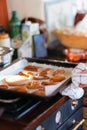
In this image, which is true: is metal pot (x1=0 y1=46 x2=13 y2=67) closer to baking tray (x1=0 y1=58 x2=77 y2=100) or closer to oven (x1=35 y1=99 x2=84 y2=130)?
baking tray (x1=0 y1=58 x2=77 y2=100)

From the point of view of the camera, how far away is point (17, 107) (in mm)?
1121

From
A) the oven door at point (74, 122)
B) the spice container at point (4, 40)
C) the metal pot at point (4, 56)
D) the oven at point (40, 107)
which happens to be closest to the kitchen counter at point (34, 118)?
the oven at point (40, 107)

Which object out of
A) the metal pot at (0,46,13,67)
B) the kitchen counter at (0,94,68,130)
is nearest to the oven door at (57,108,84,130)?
the kitchen counter at (0,94,68,130)

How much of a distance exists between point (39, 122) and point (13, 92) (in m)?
0.17

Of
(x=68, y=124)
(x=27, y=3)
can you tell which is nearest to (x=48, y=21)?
(x=27, y=3)

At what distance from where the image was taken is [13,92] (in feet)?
3.88

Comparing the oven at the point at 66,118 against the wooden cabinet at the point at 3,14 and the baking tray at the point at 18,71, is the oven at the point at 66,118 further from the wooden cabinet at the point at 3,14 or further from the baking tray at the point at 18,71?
the wooden cabinet at the point at 3,14

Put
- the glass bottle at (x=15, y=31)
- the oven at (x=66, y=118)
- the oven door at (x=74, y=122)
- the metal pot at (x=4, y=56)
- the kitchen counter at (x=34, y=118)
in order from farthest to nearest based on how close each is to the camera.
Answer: the glass bottle at (x=15, y=31) → the metal pot at (x=4, y=56) → the oven door at (x=74, y=122) → the oven at (x=66, y=118) → the kitchen counter at (x=34, y=118)

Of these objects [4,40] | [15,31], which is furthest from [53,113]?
[15,31]

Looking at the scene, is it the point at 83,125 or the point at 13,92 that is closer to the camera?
the point at 13,92

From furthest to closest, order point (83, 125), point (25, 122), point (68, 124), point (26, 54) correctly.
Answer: point (26, 54) → point (83, 125) → point (68, 124) → point (25, 122)

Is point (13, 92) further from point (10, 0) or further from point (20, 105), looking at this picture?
point (10, 0)

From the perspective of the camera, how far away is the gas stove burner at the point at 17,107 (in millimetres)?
1104

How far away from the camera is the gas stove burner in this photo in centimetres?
110
